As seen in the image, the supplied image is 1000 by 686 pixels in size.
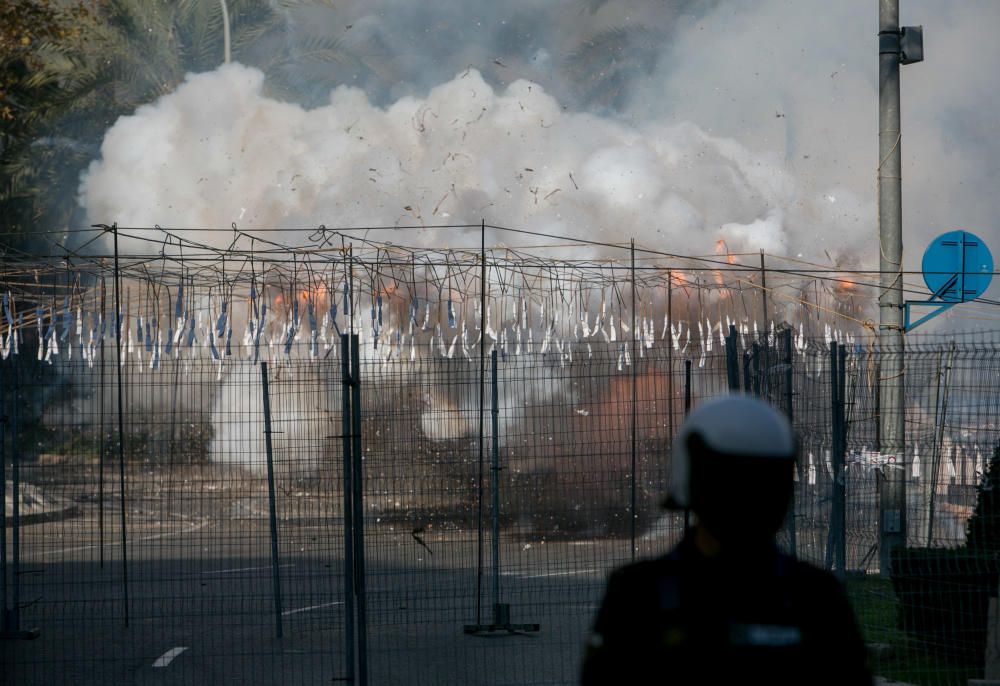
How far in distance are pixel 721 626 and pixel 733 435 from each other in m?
0.33

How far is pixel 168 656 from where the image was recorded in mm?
9016

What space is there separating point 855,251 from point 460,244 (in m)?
10.2

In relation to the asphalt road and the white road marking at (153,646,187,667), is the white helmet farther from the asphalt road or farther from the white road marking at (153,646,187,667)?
the white road marking at (153,646,187,667)

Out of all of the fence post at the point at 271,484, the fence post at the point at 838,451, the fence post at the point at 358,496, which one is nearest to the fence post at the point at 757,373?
the fence post at the point at 838,451

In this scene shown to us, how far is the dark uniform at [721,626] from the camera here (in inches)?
83.7

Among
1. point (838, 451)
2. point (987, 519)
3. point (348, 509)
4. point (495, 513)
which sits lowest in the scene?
point (495, 513)

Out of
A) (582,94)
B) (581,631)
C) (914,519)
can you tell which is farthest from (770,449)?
(582,94)

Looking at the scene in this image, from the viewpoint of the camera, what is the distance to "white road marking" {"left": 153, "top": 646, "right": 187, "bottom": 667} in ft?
28.8

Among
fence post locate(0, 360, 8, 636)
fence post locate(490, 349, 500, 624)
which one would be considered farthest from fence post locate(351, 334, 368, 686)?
fence post locate(0, 360, 8, 636)

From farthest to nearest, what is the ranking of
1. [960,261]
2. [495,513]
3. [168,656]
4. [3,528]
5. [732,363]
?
[960,261], [495,513], [168,656], [3,528], [732,363]

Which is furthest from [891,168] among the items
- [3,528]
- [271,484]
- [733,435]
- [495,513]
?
[733,435]

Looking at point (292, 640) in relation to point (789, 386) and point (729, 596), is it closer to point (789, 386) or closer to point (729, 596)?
point (789, 386)

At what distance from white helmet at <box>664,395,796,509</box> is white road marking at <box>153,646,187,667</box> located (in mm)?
7361

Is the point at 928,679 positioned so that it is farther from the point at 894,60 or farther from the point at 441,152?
the point at 441,152
